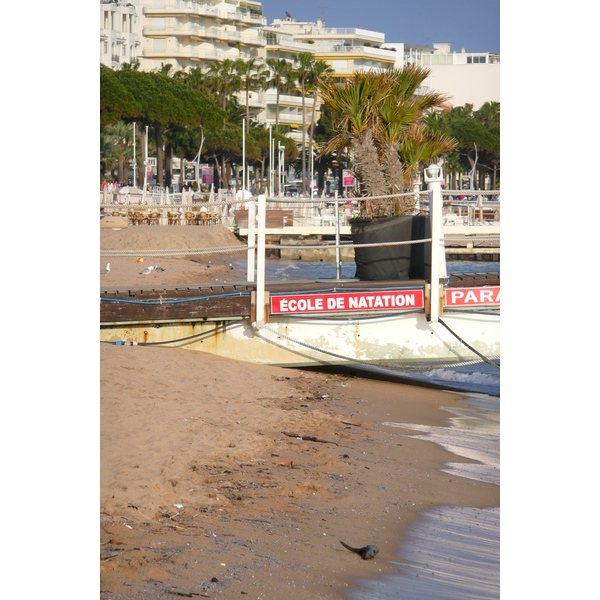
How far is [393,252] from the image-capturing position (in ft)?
23.1

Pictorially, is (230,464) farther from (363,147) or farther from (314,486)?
(363,147)

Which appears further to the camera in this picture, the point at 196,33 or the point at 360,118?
the point at 196,33

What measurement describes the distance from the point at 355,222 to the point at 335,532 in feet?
13.6

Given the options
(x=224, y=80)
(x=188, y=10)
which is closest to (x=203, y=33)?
(x=188, y=10)

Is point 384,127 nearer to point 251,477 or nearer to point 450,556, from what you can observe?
point 251,477

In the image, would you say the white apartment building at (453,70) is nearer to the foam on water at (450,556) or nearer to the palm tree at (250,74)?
the foam on water at (450,556)

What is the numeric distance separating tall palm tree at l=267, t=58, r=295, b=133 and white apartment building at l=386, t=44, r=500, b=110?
53.1 metres

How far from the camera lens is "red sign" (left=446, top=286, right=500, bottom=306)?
21.2 ft

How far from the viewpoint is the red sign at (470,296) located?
6.48m

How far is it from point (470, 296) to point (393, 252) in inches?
32.5

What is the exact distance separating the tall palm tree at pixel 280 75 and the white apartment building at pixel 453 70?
174 ft

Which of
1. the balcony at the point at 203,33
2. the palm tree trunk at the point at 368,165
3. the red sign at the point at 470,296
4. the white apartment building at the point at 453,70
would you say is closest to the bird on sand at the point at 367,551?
the white apartment building at the point at 453,70
